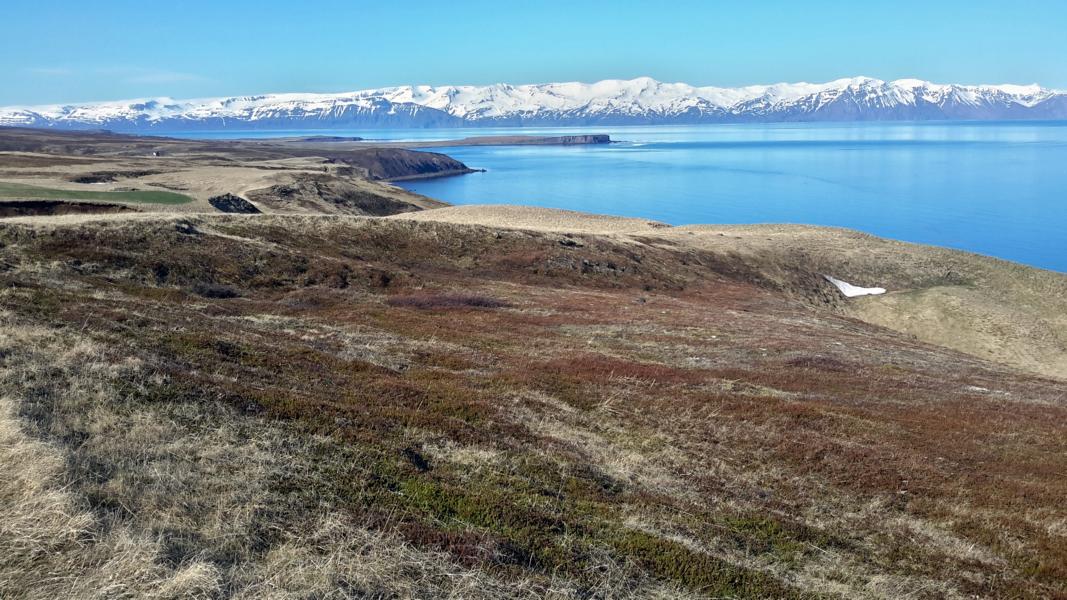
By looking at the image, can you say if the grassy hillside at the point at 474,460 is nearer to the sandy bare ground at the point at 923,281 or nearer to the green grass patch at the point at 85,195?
the green grass patch at the point at 85,195

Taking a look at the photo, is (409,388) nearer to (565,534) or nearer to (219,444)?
(219,444)

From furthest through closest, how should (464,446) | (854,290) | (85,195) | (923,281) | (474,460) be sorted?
(923,281)
(854,290)
(85,195)
(464,446)
(474,460)

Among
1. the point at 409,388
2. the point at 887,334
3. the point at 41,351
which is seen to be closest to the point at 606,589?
the point at 409,388

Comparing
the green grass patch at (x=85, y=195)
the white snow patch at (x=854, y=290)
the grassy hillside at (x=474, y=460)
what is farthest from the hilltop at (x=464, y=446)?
the white snow patch at (x=854, y=290)

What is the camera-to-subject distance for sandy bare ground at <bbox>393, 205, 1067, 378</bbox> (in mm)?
52344

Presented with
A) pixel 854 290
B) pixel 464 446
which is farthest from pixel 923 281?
pixel 464 446

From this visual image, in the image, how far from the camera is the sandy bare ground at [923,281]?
52344 millimetres

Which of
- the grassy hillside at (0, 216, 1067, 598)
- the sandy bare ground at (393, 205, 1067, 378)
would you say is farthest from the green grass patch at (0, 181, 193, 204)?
the grassy hillside at (0, 216, 1067, 598)

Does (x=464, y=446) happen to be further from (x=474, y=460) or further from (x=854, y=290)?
(x=854, y=290)

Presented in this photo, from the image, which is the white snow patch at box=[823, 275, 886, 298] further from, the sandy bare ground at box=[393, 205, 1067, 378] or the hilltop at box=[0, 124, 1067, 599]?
the hilltop at box=[0, 124, 1067, 599]

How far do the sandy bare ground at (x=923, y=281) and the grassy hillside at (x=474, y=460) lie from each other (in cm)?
2910

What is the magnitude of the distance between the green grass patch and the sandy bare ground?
22.8m

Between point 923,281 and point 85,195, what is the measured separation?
257ft

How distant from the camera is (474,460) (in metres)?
12.6
